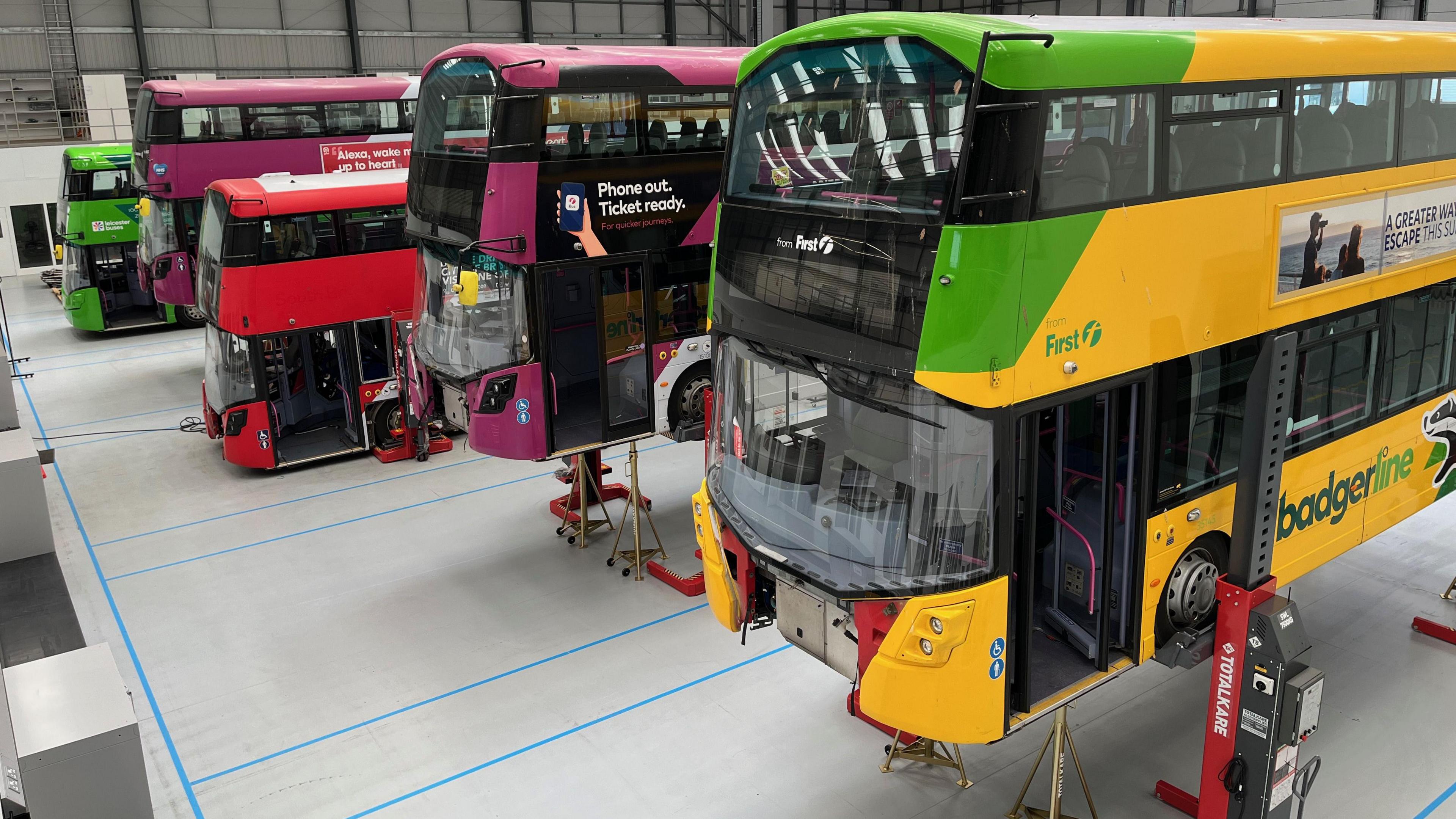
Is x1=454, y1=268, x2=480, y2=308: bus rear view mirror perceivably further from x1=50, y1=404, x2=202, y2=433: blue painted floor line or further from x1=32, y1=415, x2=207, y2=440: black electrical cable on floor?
x1=50, y1=404, x2=202, y2=433: blue painted floor line

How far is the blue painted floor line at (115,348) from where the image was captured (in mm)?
17562

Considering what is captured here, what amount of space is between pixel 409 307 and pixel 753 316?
8.08m

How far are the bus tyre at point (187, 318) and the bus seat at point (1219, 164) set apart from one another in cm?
1818

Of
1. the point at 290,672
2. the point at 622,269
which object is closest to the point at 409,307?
the point at 622,269

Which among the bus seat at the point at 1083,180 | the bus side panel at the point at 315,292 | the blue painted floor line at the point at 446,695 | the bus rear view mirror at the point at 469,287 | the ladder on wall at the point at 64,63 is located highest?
the ladder on wall at the point at 64,63

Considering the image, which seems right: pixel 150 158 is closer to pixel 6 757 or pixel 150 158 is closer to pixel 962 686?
pixel 6 757

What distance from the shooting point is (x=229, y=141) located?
52.9 feet

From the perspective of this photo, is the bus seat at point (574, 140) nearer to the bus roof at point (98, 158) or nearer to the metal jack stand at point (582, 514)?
the metal jack stand at point (582, 514)

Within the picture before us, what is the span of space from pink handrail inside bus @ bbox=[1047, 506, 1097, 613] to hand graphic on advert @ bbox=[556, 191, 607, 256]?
4.60 m

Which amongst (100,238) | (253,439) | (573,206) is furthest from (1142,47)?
(100,238)

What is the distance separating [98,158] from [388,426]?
10.0 metres

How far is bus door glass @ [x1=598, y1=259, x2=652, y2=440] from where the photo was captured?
28.8 ft

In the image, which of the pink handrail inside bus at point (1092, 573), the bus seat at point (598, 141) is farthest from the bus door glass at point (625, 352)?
the pink handrail inside bus at point (1092, 573)

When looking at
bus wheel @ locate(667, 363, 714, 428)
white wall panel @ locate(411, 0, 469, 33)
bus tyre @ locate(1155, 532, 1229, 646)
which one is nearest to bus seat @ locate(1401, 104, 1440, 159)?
bus tyre @ locate(1155, 532, 1229, 646)
